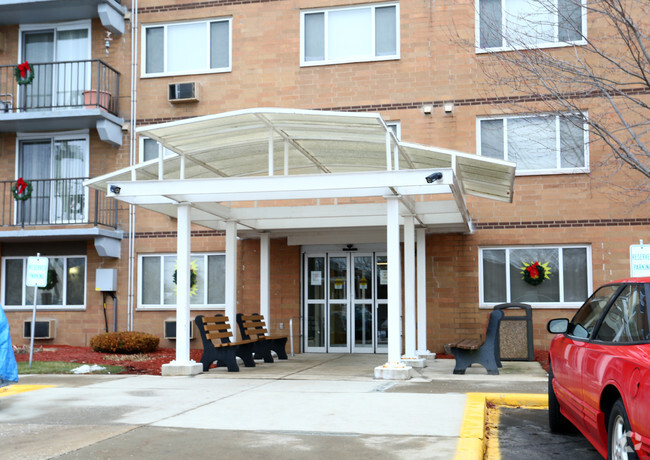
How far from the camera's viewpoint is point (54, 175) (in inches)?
734

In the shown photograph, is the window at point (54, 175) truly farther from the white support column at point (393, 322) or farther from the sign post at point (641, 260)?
the sign post at point (641, 260)

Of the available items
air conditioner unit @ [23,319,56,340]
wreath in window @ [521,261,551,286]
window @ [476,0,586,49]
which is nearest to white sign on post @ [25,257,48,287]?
air conditioner unit @ [23,319,56,340]

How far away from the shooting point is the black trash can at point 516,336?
14.4m

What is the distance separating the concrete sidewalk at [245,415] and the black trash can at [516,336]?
2212 millimetres

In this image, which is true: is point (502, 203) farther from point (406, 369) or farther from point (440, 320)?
point (406, 369)

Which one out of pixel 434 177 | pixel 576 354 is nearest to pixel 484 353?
pixel 434 177

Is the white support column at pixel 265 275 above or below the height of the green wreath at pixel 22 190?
below

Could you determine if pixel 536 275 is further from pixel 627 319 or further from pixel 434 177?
pixel 627 319

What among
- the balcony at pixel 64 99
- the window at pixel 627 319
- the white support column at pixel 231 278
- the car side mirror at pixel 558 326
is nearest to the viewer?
Result: the window at pixel 627 319

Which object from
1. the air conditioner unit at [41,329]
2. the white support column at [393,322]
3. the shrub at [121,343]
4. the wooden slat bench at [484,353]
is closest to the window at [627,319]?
the white support column at [393,322]

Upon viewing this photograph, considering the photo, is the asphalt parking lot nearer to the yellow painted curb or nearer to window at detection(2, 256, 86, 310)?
the yellow painted curb

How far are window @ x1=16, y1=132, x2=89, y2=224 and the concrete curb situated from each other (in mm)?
12241

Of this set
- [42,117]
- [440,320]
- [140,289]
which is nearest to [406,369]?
→ [440,320]

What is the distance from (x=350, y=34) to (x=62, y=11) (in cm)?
724
